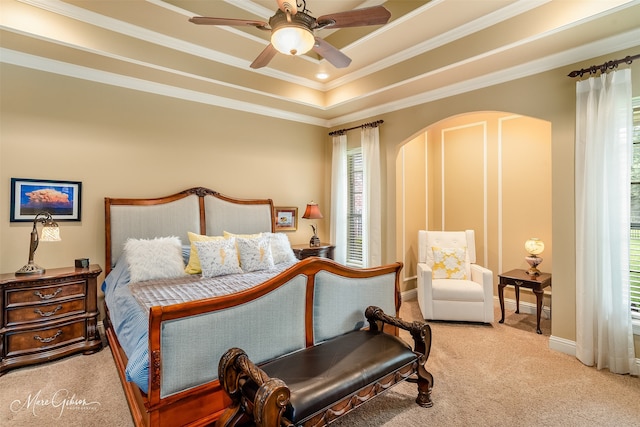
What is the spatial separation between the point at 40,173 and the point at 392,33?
394 centimetres

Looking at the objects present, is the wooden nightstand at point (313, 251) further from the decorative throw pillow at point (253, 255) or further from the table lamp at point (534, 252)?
the table lamp at point (534, 252)

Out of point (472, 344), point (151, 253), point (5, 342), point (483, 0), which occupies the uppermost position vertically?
point (483, 0)

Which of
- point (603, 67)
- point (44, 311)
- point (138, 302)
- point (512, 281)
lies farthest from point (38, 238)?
point (603, 67)

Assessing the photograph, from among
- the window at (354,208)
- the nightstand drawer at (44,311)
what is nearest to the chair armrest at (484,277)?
the window at (354,208)

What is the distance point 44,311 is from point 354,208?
4000mm

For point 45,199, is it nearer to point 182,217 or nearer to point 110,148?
point 110,148

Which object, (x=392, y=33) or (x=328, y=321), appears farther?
(x=392, y=33)

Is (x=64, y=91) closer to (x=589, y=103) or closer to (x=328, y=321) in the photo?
(x=328, y=321)

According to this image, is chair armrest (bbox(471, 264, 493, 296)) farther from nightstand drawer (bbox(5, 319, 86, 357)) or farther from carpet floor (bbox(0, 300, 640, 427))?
nightstand drawer (bbox(5, 319, 86, 357))

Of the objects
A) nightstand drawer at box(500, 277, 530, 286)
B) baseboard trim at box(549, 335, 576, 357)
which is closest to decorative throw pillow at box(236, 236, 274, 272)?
nightstand drawer at box(500, 277, 530, 286)

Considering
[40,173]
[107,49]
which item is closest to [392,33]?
[107,49]

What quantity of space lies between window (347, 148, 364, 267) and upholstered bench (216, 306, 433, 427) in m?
2.75

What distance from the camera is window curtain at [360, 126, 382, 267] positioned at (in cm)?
459

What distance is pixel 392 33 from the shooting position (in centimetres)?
329
